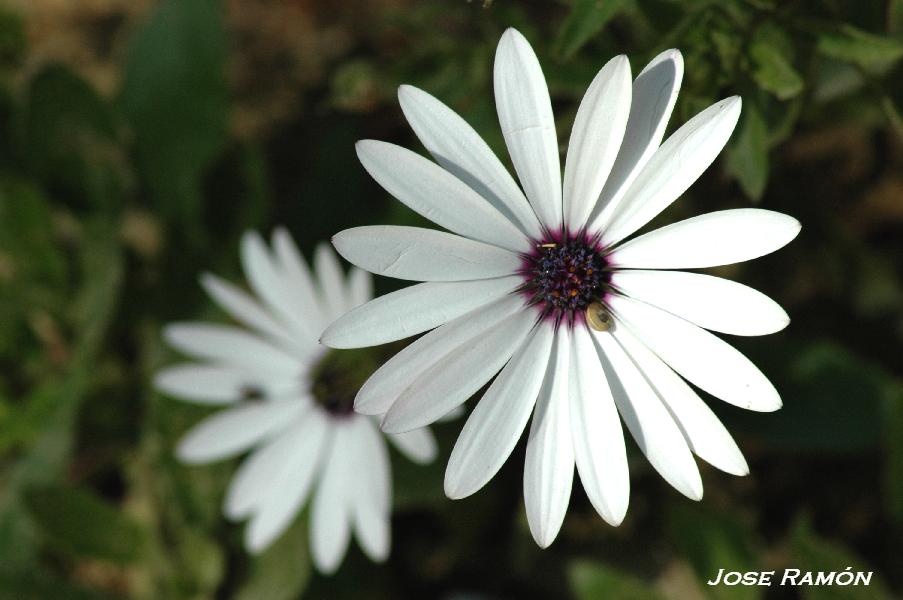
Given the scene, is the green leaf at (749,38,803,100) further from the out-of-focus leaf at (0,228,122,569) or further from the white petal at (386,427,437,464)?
the out-of-focus leaf at (0,228,122,569)

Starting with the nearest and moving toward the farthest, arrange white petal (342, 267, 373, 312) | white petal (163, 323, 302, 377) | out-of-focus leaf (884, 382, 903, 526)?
white petal (342, 267, 373, 312) → out-of-focus leaf (884, 382, 903, 526) → white petal (163, 323, 302, 377)

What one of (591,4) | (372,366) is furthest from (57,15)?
(591,4)

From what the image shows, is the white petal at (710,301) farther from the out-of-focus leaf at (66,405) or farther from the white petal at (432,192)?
the out-of-focus leaf at (66,405)

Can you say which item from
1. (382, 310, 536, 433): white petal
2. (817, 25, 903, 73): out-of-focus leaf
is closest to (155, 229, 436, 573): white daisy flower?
(382, 310, 536, 433): white petal

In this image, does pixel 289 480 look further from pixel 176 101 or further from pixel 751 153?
pixel 751 153

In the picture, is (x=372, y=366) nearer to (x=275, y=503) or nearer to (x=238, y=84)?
(x=275, y=503)

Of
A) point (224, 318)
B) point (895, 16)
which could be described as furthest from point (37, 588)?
point (895, 16)
